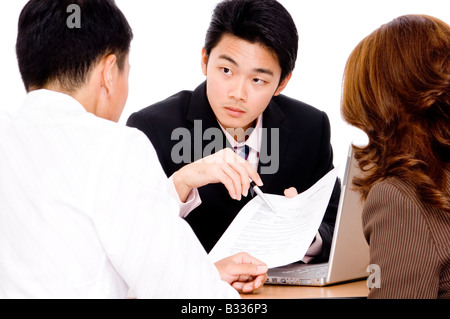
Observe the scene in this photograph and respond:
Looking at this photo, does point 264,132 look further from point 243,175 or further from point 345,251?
A: point 345,251

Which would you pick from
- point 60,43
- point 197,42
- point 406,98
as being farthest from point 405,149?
point 197,42

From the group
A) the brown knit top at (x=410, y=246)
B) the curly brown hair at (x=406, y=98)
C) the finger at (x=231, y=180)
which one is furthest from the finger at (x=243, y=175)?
the brown knit top at (x=410, y=246)

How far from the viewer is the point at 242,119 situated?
7.24ft

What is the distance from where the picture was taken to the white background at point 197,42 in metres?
3.11

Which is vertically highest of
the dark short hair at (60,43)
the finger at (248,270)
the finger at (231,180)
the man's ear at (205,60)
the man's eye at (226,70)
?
the dark short hair at (60,43)

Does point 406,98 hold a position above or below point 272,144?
above

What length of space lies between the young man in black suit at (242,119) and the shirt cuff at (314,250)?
169mm

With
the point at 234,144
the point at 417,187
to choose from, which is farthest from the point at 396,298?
the point at 234,144

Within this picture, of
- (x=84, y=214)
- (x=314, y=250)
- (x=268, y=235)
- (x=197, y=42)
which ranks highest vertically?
(x=197, y=42)

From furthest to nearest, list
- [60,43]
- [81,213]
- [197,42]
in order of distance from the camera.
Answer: [197,42]
[60,43]
[81,213]

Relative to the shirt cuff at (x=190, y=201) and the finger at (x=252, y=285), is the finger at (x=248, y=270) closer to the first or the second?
the finger at (x=252, y=285)

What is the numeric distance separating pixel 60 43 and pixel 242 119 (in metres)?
1.09

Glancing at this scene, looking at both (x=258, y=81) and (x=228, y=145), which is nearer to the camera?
(x=258, y=81)
